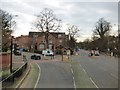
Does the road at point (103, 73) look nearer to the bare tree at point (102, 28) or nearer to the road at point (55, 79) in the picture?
the road at point (55, 79)

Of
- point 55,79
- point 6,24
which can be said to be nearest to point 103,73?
point 55,79

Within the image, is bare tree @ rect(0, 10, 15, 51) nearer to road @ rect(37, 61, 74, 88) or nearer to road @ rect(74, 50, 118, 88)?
road @ rect(37, 61, 74, 88)

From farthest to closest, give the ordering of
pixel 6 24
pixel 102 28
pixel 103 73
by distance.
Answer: pixel 102 28 → pixel 6 24 → pixel 103 73

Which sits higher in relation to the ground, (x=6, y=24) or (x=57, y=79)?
(x=6, y=24)

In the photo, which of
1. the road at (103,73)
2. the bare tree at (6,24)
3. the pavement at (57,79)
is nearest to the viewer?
the pavement at (57,79)

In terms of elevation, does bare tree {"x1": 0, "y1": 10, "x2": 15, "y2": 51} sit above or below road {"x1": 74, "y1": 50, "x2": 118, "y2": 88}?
above

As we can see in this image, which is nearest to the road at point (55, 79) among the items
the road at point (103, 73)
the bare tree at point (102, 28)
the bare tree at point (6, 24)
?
the road at point (103, 73)

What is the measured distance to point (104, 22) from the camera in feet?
420

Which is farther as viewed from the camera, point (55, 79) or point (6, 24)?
point (6, 24)

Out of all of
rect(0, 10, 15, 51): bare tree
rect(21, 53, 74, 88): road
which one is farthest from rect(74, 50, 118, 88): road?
rect(0, 10, 15, 51): bare tree

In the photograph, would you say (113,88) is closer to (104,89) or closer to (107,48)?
(104,89)

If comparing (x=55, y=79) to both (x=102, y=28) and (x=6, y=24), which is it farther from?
(x=102, y=28)

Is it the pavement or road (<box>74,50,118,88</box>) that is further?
road (<box>74,50,118,88</box>)

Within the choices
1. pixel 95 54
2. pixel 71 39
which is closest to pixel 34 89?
pixel 95 54
